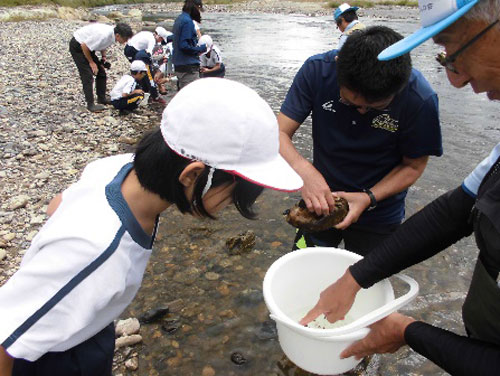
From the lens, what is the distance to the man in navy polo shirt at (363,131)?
175cm

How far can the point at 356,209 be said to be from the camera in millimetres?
2057

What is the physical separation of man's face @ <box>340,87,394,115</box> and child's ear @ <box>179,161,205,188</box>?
971mm

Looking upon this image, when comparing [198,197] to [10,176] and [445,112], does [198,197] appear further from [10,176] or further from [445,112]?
[445,112]

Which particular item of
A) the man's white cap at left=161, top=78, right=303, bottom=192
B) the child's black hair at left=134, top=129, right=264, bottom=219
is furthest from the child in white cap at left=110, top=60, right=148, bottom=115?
the man's white cap at left=161, top=78, right=303, bottom=192

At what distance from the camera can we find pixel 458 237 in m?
1.60

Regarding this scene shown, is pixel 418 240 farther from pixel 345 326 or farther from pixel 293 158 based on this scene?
pixel 293 158

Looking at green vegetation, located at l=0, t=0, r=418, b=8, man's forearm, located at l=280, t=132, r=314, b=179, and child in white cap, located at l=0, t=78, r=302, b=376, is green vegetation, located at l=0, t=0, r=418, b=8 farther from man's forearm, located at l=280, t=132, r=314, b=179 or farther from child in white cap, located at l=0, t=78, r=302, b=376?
child in white cap, located at l=0, t=78, r=302, b=376

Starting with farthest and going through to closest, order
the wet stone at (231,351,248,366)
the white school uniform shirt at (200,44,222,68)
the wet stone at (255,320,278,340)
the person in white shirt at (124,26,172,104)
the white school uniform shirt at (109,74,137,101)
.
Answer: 1. the white school uniform shirt at (200,44,222,68)
2. the person in white shirt at (124,26,172,104)
3. the white school uniform shirt at (109,74,137,101)
4. the wet stone at (255,320,278,340)
5. the wet stone at (231,351,248,366)

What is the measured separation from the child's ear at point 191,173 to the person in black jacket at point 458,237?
2.28 ft

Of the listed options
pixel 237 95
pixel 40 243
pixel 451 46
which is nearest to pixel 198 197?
pixel 237 95

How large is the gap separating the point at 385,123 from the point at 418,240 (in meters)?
0.66

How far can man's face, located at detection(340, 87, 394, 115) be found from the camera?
182 cm

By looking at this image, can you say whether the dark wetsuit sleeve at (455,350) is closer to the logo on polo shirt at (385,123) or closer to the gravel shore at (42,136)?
the logo on polo shirt at (385,123)

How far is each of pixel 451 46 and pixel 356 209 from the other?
1049 millimetres
